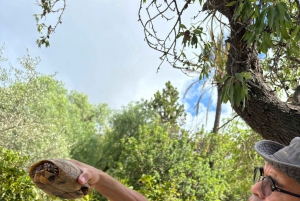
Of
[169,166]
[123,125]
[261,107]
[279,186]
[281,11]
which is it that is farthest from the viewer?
[123,125]

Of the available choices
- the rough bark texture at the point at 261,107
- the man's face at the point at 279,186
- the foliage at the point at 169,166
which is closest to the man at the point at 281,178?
the man's face at the point at 279,186

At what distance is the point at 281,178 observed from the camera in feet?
3.58

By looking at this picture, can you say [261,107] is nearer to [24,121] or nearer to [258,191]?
[258,191]

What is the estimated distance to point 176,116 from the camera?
21.7m

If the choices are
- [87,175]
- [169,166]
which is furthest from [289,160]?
[169,166]

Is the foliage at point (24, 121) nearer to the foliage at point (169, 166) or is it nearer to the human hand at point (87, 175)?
the foliage at point (169, 166)

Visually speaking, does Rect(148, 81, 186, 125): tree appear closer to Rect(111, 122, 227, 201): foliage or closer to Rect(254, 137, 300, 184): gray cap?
Rect(111, 122, 227, 201): foliage

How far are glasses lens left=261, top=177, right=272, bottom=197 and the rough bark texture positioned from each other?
1683 mm

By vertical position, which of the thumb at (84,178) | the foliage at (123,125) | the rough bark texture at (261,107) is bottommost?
the thumb at (84,178)

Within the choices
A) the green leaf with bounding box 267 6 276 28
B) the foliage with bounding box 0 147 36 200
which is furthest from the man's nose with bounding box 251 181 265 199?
the foliage with bounding box 0 147 36 200

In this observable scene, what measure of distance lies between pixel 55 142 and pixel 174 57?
1076 cm

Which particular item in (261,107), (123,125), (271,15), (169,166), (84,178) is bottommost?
(84,178)

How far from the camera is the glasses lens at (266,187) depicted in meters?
1.10

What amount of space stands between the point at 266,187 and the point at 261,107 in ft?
6.09
